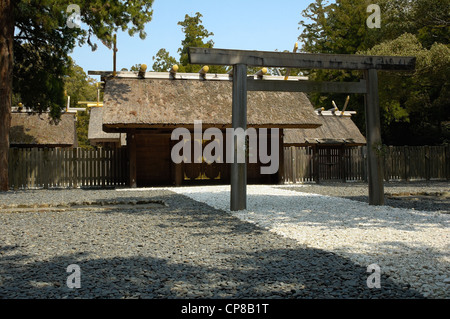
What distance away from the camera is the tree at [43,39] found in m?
14.9

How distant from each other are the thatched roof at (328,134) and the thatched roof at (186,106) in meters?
4.46

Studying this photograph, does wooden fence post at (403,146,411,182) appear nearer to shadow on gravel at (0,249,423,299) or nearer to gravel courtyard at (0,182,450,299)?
gravel courtyard at (0,182,450,299)

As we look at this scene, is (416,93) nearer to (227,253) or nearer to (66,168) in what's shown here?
(66,168)

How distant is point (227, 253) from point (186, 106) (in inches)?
538

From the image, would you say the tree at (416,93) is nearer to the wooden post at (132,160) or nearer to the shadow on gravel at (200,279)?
Answer: the wooden post at (132,160)

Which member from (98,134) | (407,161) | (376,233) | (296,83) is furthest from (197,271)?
(98,134)

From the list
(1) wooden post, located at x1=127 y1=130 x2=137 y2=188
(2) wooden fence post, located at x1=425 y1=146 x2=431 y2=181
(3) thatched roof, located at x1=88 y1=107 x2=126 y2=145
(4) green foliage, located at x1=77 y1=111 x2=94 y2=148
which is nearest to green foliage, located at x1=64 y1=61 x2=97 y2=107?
(4) green foliage, located at x1=77 y1=111 x2=94 y2=148

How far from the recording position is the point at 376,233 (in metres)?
6.00

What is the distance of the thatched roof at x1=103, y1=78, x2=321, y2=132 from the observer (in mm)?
16906

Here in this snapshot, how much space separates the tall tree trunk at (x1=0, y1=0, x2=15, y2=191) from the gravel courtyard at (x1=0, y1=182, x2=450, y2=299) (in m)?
7.73

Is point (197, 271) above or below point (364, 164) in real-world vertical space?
below

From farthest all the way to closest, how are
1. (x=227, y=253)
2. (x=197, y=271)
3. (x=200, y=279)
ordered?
(x=227, y=253) → (x=197, y=271) → (x=200, y=279)

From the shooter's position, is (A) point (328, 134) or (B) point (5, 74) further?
(A) point (328, 134)

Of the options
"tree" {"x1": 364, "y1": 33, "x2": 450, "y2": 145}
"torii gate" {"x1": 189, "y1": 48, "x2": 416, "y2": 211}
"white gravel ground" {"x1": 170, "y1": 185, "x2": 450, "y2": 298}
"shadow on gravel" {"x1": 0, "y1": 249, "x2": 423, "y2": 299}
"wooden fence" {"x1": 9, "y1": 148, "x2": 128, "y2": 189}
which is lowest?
"shadow on gravel" {"x1": 0, "y1": 249, "x2": 423, "y2": 299}
